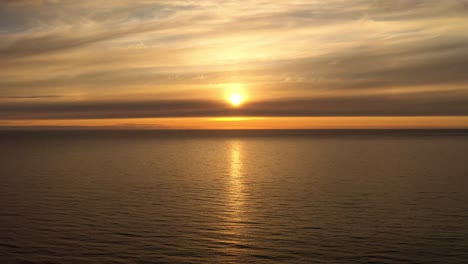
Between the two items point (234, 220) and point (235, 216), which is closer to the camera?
point (234, 220)

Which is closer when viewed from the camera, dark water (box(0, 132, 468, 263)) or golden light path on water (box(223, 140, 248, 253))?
dark water (box(0, 132, 468, 263))

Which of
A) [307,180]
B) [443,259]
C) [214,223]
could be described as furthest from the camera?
[307,180]

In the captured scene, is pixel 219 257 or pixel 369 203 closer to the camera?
pixel 219 257

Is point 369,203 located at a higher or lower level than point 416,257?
lower

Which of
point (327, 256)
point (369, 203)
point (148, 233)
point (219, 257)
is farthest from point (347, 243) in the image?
point (369, 203)

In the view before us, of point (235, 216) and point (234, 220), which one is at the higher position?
point (234, 220)

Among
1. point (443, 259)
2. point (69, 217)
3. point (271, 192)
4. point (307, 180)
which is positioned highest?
point (443, 259)

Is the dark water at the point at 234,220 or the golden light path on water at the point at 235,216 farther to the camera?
the golden light path on water at the point at 235,216

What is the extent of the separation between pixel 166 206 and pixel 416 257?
24.9 m

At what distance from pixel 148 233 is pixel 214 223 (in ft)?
19.3

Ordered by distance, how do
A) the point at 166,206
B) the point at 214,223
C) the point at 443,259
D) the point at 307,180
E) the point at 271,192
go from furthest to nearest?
the point at 307,180 < the point at 271,192 < the point at 166,206 < the point at 214,223 < the point at 443,259

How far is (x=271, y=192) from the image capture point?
5825 cm

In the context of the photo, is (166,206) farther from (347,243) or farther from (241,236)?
(347,243)

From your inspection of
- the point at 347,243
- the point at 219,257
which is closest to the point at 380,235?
the point at 347,243
